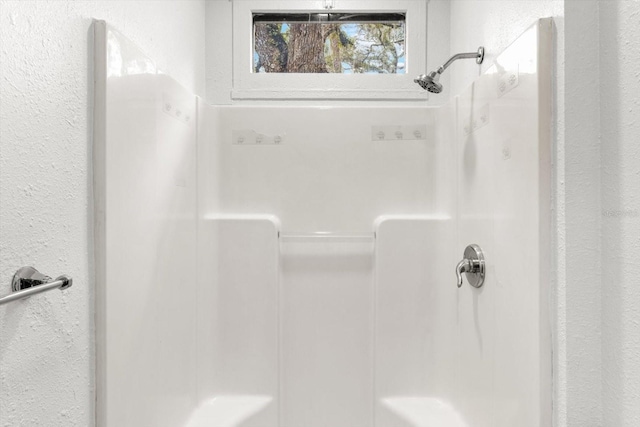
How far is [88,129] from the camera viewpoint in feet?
2.84

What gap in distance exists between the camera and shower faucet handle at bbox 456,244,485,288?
125 cm

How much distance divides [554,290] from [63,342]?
1052mm

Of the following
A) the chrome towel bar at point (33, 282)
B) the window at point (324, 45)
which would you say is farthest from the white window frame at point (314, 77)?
the chrome towel bar at point (33, 282)

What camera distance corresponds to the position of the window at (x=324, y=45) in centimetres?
186

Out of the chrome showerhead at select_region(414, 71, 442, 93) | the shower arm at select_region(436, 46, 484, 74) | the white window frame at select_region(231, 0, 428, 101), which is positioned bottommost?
the chrome showerhead at select_region(414, 71, 442, 93)

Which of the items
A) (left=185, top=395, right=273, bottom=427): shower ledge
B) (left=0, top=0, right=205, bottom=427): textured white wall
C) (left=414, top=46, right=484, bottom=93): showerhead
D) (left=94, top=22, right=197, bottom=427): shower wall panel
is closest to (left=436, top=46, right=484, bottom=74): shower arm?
(left=414, top=46, right=484, bottom=93): showerhead

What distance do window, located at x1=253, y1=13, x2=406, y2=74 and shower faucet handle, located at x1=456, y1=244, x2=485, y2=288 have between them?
984 mm

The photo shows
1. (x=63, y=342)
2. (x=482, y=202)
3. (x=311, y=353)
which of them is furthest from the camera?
(x=311, y=353)

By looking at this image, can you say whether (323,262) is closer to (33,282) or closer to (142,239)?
(142,239)

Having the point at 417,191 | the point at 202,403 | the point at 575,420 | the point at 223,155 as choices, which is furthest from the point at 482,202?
the point at 202,403

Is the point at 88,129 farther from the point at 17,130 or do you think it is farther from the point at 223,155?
the point at 223,155

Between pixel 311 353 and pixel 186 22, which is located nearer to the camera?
pixel 186 22

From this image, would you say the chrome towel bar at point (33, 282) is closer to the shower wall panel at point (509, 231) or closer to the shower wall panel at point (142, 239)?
the shower wall panel at point (142, 239)

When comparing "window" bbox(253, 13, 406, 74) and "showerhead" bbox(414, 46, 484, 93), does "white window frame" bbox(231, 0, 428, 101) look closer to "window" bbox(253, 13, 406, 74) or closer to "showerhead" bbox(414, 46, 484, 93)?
"window" bbox(253, 13, 406, 74)
